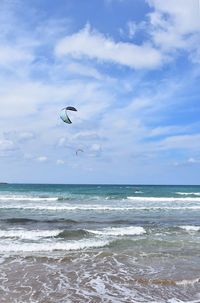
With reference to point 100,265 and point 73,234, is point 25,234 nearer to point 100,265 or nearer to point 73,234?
point 73,234

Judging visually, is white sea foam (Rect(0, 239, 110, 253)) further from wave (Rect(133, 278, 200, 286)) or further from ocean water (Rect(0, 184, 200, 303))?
wave (Rect(133, 278, 200, 286))

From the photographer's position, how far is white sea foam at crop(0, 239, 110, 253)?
935 cm

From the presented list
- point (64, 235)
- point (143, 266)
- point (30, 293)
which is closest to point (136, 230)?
point (64, 235)

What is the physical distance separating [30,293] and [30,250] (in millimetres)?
3609

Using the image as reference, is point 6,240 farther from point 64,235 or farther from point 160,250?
point 160,250

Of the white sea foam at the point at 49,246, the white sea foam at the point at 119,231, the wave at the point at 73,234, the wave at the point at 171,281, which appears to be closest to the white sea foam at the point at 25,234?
the wave at the point at 73,234

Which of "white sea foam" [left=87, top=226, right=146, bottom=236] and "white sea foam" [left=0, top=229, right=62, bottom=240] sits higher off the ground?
"white sea foam" [left=87, top=226, right=146, bottom=236]

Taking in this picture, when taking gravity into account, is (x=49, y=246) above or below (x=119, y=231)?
below

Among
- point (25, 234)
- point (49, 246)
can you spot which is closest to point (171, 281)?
point (49, 246)

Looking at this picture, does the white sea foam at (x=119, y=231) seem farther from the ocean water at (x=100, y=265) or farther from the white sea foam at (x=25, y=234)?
the white sea foam at (x=25, y=234)

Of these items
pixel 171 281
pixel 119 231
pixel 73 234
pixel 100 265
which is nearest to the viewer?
pixel 171 281

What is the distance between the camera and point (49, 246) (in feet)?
31.9

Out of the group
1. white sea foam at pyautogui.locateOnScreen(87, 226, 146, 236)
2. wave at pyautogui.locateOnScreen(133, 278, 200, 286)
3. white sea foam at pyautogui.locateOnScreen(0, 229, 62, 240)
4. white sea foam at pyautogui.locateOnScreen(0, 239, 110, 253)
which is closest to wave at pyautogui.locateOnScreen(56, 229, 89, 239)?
white sea foam at pyautogui.locateOnScreen(0, 229, 62, 240)

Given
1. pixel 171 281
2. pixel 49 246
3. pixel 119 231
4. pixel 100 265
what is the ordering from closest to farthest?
pixel 171 281 → pixel 100 265 → pixel 49 246 → pixel 119 231
